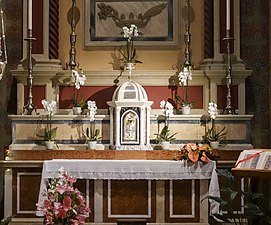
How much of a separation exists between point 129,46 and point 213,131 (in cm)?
145

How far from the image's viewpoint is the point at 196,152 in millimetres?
7223

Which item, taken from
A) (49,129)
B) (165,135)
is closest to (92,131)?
(49,129)

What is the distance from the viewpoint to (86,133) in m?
7.86

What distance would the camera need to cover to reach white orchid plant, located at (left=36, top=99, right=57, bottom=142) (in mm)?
7723

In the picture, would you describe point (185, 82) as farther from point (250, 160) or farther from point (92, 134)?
point (250, 160)

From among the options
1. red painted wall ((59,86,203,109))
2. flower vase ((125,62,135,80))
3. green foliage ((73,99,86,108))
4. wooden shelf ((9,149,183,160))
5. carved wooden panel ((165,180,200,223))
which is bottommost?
carved wooden panel ((165,180,200,223))

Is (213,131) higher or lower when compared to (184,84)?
lower

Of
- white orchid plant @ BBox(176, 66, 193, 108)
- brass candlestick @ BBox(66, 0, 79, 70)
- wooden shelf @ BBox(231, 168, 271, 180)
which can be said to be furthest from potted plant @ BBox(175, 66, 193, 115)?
wooden shelf @ BBox(231, 168, 271, 180)

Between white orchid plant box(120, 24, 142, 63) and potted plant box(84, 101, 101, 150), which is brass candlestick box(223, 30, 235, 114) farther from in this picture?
potted plant box(84, 101, 101, 150)

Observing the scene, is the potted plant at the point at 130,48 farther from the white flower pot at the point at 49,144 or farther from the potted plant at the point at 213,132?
the white flower pot at the point at 49,144

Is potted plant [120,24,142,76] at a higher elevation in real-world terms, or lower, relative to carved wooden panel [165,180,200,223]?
higher

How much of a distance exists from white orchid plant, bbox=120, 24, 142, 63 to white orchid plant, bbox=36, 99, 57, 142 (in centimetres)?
102

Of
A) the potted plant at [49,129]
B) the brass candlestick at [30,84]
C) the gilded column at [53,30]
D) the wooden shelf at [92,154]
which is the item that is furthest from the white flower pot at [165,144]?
the gilded column at [53,30]

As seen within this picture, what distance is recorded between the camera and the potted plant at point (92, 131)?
303 inches
